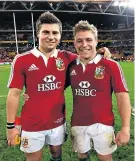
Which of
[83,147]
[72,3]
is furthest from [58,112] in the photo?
[72,3]

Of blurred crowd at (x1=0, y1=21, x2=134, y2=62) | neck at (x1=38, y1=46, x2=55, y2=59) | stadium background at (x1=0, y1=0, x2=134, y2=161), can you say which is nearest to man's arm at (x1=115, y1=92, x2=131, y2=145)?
neck at (x1=38, y1=46, x2=55, y2=59)

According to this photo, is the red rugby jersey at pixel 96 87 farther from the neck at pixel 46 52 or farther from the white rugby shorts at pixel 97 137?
the neck at pixel 46 52

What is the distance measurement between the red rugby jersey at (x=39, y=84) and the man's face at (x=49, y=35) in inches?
5.8

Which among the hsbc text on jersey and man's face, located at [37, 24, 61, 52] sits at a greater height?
man's face, located at [37, 24, 61, 52]

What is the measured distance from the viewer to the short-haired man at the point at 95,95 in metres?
3.38

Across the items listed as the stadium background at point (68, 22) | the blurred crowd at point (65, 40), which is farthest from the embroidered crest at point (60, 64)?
the blurred crowd at point (65, 40)

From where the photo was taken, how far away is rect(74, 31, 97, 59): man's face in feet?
11.1

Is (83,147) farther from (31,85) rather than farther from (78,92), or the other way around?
(31,85)

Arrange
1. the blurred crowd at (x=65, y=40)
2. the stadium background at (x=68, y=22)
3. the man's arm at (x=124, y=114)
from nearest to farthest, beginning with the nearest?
the man's arm at (x=124, y=114) < the stadium background at (x=68, y=22) < the blurred crowd at (x=65, y=40)

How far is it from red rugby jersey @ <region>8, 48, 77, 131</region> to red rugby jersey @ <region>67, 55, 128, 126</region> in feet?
0.73

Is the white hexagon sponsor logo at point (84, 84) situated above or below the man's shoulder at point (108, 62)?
below

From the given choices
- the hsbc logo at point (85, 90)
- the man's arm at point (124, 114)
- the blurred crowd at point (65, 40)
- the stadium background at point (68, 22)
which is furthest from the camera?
the blurred crowd at point (65, 40)

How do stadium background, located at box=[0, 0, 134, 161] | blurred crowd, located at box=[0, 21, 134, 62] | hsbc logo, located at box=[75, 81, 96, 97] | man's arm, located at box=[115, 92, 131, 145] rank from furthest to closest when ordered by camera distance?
blurred crowd, located at box=[0, 21, 134, 62] → stadium background, located at box=[0, 0, 134, 161] → hsbc logo, located at box=[75, 81, 96, 97] → man's arm, located at box=[115, 92, 131, 145]

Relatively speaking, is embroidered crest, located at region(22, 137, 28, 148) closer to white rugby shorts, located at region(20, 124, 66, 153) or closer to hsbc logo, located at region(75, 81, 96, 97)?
white rugby shorts, located at region(20, 124, 66, 153)
